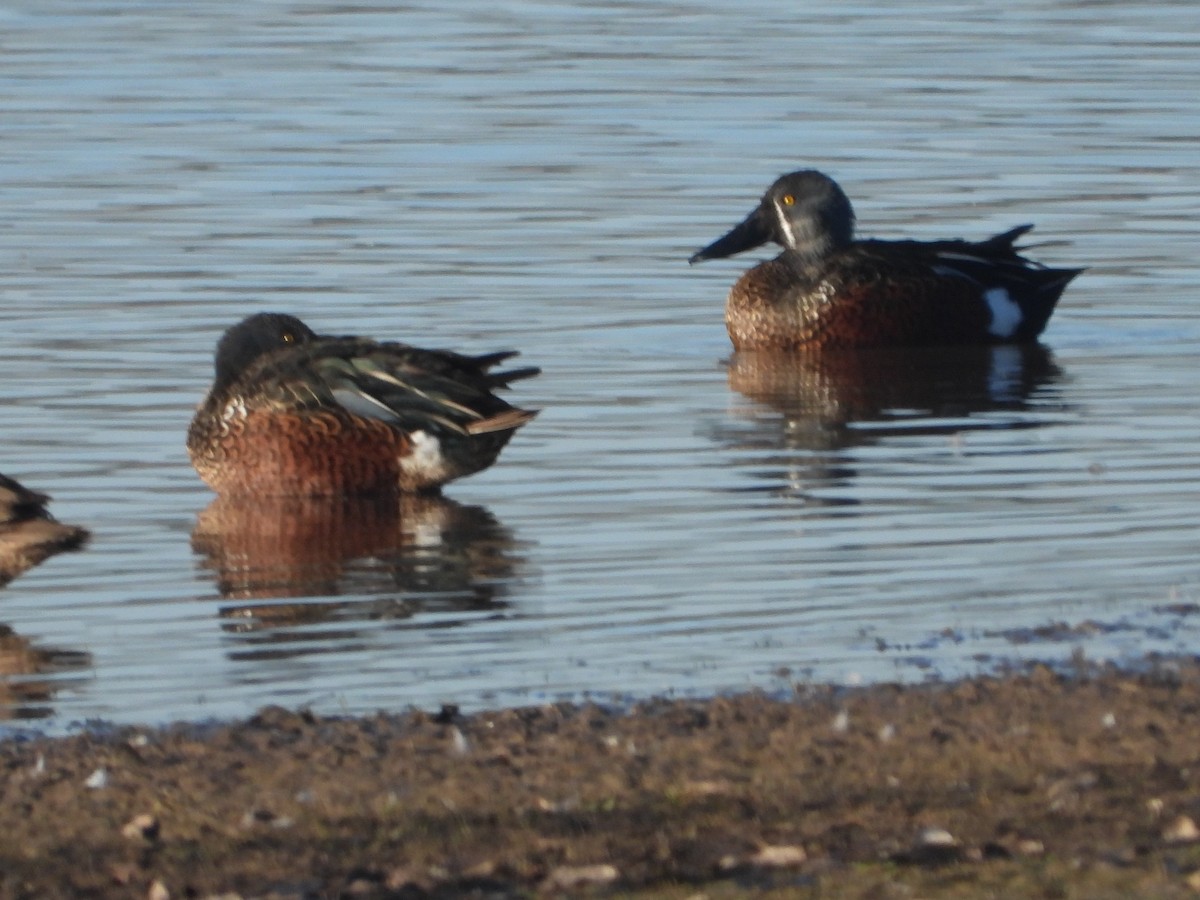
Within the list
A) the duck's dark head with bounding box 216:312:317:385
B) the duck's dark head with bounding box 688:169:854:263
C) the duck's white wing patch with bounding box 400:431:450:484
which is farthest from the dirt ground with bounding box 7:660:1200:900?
the duck's dark head with bounding box 688:169:854:263

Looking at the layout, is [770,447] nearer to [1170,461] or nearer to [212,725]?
[1170,461]

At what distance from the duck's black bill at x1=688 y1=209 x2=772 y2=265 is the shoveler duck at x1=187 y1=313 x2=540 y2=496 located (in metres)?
4.86

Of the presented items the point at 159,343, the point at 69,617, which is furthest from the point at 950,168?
the point at 69,617

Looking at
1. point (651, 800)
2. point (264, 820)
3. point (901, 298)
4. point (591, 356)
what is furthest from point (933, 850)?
point (901, 298)

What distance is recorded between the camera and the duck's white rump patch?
46.5 ft

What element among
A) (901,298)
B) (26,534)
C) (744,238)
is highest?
(744,238)

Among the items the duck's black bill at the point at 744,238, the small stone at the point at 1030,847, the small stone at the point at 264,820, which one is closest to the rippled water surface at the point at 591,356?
the duck's black bill at the point at 744,238

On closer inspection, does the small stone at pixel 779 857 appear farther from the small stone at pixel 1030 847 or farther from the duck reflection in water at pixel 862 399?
the duck reflection in water at pixel 862 399

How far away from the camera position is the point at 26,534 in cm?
818

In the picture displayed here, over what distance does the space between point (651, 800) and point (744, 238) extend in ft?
30.9

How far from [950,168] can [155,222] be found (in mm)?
5482

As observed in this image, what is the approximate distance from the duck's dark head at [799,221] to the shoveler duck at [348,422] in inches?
188

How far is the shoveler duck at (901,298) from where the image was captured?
46.4 feet

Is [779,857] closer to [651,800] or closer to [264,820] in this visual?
[651,800]
